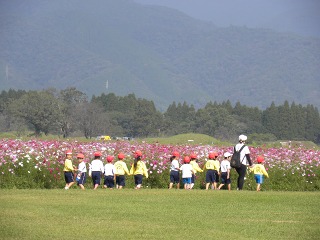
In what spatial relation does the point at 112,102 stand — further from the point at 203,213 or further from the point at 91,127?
the point at 203,213

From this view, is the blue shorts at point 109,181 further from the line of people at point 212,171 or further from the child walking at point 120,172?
the line of people at point 212,171

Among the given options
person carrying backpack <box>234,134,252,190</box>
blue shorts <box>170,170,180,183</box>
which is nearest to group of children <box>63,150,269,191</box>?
blue shorts <box>170,170,180,183</box>

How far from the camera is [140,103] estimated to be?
478 feet

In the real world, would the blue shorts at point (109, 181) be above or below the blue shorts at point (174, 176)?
below

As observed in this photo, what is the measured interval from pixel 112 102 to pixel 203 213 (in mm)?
141041

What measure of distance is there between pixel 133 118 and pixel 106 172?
388 feet

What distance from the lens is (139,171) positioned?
87.3 feet

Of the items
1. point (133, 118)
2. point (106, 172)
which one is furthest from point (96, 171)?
point (133, 118)

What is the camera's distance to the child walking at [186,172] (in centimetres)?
2716

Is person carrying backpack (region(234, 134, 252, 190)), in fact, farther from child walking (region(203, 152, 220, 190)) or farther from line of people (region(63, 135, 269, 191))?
child walking (region(203, 152, 220, 190))

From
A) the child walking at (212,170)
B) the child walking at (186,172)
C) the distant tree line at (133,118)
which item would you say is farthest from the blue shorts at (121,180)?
the distant tree line at (133,118)

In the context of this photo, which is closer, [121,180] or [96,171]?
[96,171]

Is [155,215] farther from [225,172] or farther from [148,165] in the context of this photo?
[148,165]

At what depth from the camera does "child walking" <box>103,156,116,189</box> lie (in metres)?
26.5
